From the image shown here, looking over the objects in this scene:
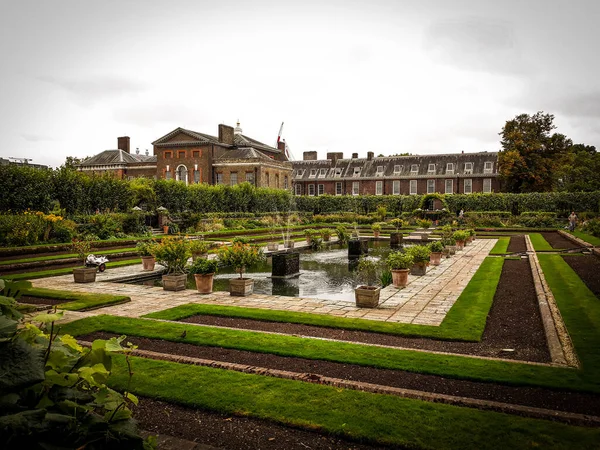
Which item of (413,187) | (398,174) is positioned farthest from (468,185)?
(398,174)

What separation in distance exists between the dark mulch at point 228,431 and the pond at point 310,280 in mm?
7291

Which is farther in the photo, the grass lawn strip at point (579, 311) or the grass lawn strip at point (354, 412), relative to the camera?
the grass lawn strip at point (579, 311)

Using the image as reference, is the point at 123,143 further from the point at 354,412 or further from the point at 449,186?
the point at 354,412

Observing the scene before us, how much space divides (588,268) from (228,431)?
14.9 m

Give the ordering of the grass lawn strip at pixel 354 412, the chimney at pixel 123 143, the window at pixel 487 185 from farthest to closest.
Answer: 1. the chimney at pixel 123 143
2. the window at pixel 487 185
3. the grass lawn strip at pixel 354 412

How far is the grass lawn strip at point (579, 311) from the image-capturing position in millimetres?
6596

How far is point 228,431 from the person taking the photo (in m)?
4.50

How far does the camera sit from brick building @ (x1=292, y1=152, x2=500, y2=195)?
190 feet

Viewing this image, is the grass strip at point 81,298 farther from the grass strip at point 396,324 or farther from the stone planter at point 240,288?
the stone planter at point 240,288

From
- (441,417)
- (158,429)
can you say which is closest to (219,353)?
(158,429)

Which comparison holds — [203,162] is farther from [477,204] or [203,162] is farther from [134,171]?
[477,204]

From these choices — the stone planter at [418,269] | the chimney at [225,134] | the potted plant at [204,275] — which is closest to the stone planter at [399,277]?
the stone planter at [418,269]

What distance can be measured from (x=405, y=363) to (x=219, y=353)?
2.92 m

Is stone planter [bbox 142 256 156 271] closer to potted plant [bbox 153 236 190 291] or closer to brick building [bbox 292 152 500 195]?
potted plant [bbox 153 236 190 291]
